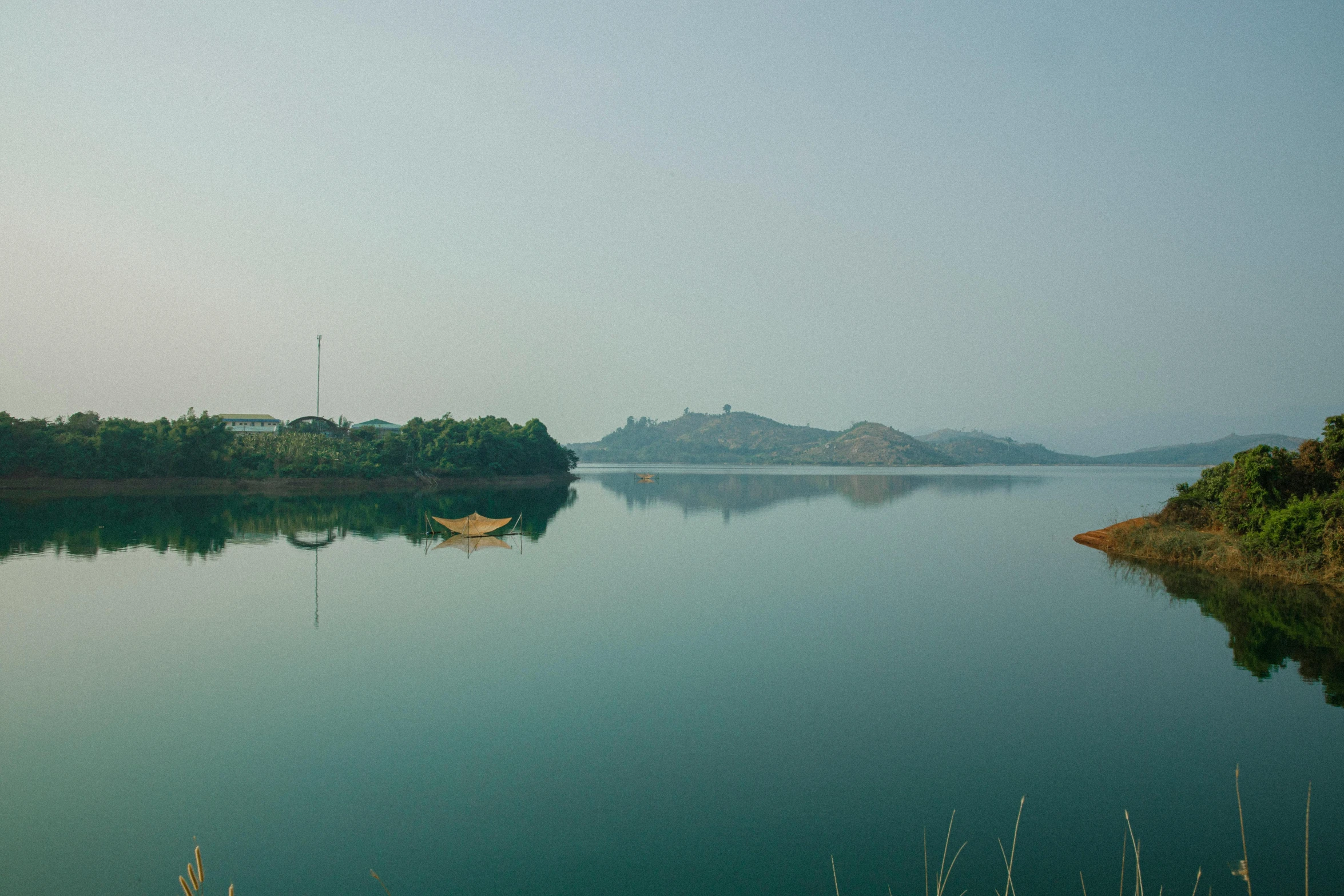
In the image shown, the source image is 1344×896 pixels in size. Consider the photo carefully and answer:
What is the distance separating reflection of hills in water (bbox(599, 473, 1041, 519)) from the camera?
48.9m

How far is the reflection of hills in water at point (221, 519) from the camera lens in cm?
2350

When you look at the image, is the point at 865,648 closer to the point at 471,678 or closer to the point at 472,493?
the point at 471,678

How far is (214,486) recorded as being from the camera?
48.1m

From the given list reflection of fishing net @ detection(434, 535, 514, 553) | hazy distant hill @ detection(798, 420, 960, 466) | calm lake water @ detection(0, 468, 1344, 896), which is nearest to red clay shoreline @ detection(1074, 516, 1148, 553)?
calm lake water @ detection(0, 468, 1344, 896)

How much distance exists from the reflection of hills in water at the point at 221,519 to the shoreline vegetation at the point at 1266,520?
Answer: 2067 centimetres

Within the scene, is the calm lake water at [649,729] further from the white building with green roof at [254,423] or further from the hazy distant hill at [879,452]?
the hazy distant hill at [879,452]

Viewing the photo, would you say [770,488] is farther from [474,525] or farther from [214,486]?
[474,525]

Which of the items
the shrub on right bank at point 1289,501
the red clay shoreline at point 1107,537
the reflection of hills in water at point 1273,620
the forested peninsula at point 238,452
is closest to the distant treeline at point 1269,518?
the shrub on right bank at point 1289,501

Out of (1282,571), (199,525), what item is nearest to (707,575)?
(1282,571)

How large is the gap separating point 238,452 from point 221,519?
22.0 meters

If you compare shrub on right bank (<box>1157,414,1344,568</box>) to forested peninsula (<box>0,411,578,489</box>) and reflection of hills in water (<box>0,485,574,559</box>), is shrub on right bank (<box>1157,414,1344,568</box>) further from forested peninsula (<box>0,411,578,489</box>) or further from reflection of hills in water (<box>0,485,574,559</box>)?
forested peninsula (<box>0,411,578,489</box>)

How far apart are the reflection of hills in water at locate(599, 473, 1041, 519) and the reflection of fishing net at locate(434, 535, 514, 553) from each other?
1460 centimetres

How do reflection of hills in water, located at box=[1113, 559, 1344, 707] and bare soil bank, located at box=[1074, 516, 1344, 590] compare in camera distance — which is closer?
reflection of hills in water, located at box=[1113, 559, 1344, 707]

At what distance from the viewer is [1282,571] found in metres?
17.4
